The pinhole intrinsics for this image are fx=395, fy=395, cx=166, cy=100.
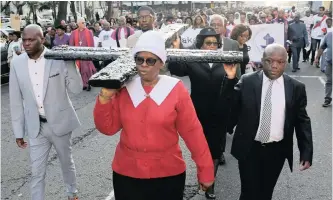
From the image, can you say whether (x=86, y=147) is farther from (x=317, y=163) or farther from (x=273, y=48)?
(x=273, y=48)

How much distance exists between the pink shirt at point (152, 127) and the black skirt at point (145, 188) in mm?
47

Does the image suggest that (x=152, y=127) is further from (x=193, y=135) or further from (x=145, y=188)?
(x=145, y=188)

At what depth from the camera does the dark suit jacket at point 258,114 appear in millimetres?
3236

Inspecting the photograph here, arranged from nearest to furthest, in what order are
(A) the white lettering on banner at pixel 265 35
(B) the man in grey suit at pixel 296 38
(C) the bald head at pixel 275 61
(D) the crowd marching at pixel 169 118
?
1. (D) the crowd marching at pixel 169 118
2. (C) the bald head at pixel 275 61
3. (A) the white lettering on banner at pixel 265 35
4. (B) the man in grey suit at pixel 296 38

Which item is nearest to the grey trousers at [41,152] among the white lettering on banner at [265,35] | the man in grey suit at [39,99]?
the man in grey suit at [39,99]

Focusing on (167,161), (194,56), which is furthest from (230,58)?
(167,161)

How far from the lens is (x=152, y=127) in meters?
2.65

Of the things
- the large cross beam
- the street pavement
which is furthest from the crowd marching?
the street pavement

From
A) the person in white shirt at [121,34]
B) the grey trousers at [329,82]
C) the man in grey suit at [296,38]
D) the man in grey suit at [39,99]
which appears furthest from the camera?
the man in grey suit at [296,38]

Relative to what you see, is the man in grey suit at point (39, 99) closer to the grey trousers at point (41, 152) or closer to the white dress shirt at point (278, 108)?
the grey trousers at point (41, 152)

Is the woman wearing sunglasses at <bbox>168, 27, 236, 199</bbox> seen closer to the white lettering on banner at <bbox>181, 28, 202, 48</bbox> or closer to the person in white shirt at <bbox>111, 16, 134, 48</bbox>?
the white lettering on banner at <bbox>181, 28, 202, 48</bbox>

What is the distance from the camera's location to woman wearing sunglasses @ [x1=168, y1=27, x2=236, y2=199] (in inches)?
161

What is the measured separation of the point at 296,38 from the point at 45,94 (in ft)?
34.7

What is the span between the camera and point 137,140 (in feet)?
8.78
